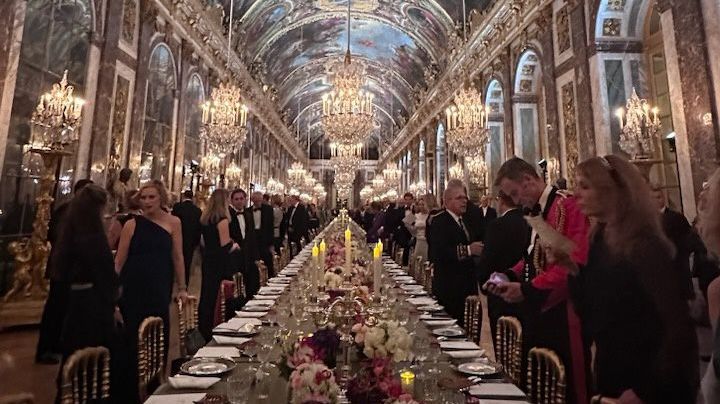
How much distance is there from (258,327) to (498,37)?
1142cm

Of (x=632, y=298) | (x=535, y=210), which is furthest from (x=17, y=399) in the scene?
(x=535, y=210)

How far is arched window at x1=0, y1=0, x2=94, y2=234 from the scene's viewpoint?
5.80m

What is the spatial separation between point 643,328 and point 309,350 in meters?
1.26

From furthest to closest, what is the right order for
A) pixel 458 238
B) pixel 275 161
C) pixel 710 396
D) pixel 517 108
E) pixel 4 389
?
pixel 275 161 → pixel 517 108 → pixel 458 238 → pixel 4 389 → pixel 710 396

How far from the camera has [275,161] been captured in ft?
84.6

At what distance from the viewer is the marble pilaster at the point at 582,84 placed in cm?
784

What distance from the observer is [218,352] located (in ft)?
8.27

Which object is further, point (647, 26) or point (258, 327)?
point (647, 26)

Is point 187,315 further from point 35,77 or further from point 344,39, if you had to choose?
point 344,39

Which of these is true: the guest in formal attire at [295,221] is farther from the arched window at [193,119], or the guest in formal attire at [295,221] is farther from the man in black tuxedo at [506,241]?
the man in black tuxedo at [506,241]

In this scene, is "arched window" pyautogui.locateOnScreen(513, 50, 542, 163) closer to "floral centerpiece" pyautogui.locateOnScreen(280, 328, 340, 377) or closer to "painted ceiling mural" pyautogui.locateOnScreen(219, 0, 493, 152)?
"painted ceiling mural" pyautogui.locateOnScreen(219, 0, 493, 152)

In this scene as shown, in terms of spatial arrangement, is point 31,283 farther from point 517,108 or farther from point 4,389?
point 517,108

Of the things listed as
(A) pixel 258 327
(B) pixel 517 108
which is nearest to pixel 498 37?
(B) pixel 517 108

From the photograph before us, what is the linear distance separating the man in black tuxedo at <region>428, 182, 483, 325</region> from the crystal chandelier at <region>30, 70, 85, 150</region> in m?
5.05
